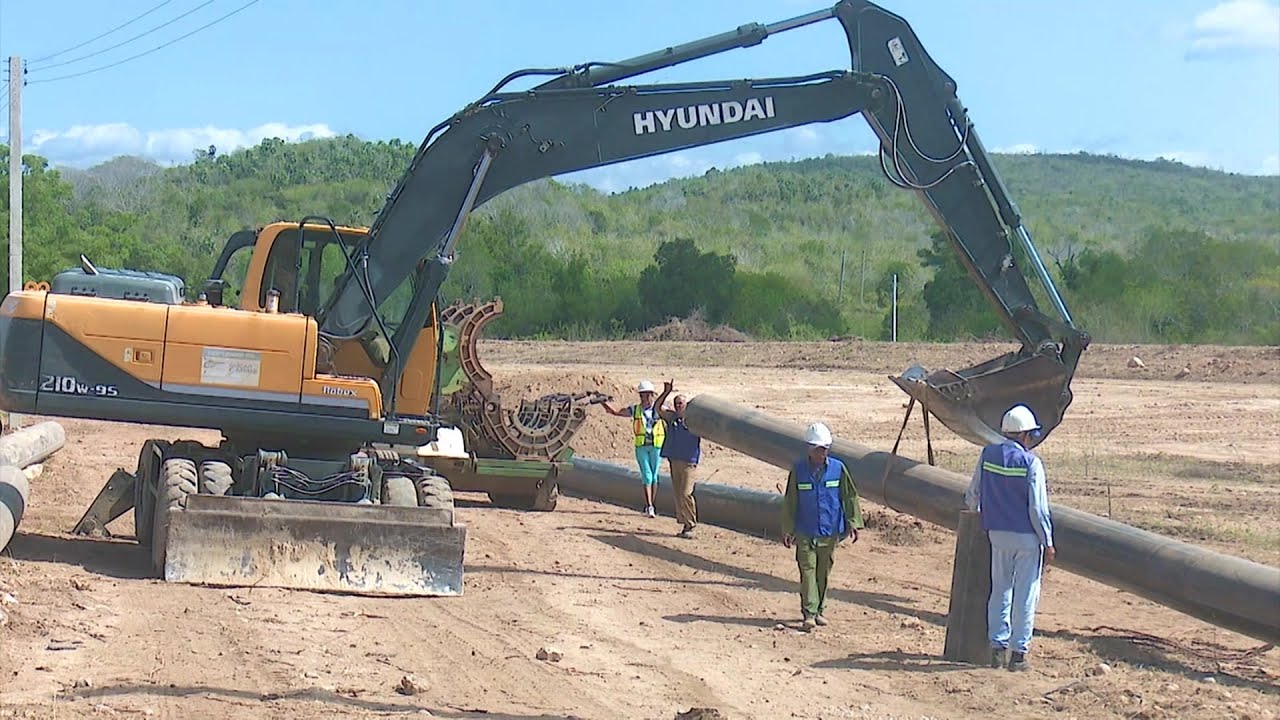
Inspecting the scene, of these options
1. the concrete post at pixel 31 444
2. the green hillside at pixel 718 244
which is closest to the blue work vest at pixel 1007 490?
the concrete post at pixel 31 444

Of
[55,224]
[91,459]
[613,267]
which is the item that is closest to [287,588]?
[91,459]

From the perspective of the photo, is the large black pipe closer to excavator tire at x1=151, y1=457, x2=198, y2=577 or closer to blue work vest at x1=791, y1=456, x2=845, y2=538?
blue work vest at x1=791, y1=456, x2=845, y2=538

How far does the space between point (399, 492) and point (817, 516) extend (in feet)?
11.5

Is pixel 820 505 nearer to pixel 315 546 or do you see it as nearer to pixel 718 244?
pixel 315 546

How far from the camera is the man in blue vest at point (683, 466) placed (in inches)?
688

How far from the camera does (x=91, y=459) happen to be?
23891 millimetres

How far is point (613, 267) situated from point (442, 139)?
4732 centimetres

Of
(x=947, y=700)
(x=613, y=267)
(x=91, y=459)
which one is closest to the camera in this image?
(x=947, y=700)

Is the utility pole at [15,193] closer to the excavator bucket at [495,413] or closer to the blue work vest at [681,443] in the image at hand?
the excavator bucket at [495,413]

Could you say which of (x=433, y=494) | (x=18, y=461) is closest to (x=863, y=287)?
(x=18, y=461)

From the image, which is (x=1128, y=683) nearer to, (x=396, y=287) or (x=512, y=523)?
(x=396, y=287)

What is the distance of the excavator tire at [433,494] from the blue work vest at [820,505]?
114 inches

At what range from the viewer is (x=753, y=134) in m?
14.4

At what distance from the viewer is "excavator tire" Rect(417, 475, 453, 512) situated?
44.6 feet
